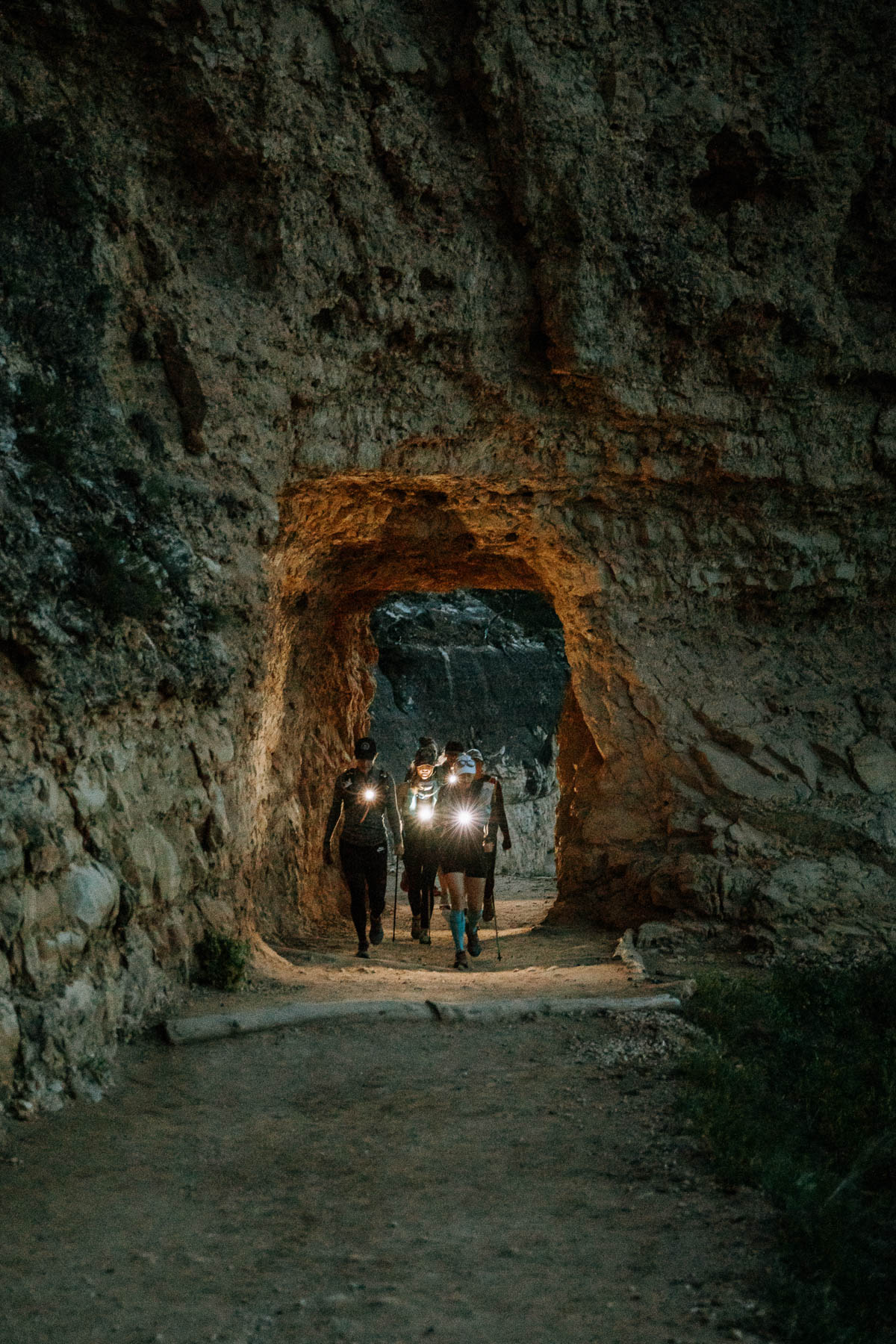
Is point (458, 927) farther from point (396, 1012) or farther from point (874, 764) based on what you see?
point (874, 764)

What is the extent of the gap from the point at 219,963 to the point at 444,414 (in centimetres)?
511

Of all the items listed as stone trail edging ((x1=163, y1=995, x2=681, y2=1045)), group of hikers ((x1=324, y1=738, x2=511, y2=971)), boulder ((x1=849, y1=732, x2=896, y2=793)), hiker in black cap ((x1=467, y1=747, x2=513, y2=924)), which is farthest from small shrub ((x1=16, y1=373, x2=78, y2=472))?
boulder ((x1=849, y1=732, x2=896, y2=793))

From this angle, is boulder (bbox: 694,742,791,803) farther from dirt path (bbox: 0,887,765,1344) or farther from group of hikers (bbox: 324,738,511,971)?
dirt path (bbox: 0,887,765,1344)

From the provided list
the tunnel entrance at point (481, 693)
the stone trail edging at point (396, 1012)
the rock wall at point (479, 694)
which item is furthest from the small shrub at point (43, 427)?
the rock wall at point (479, 694)

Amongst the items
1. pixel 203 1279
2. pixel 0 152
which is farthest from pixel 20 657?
pixel 0 152

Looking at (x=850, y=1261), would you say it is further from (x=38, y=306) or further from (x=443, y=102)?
(x=443, y=102)

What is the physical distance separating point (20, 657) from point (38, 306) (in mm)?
2768

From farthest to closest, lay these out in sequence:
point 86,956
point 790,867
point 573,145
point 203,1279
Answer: point 790,867 → point 573,145 → point 86,956 → point 203,1279

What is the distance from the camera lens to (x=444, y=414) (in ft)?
28.1

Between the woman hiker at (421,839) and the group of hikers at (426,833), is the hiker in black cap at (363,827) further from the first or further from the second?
the woman hiker at (421,839)

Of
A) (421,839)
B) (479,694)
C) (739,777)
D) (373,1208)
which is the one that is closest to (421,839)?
(421,839)

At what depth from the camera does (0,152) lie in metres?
6.46

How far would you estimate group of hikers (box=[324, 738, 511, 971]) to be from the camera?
→ 332 inches

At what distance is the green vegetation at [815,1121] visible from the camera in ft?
10.5
